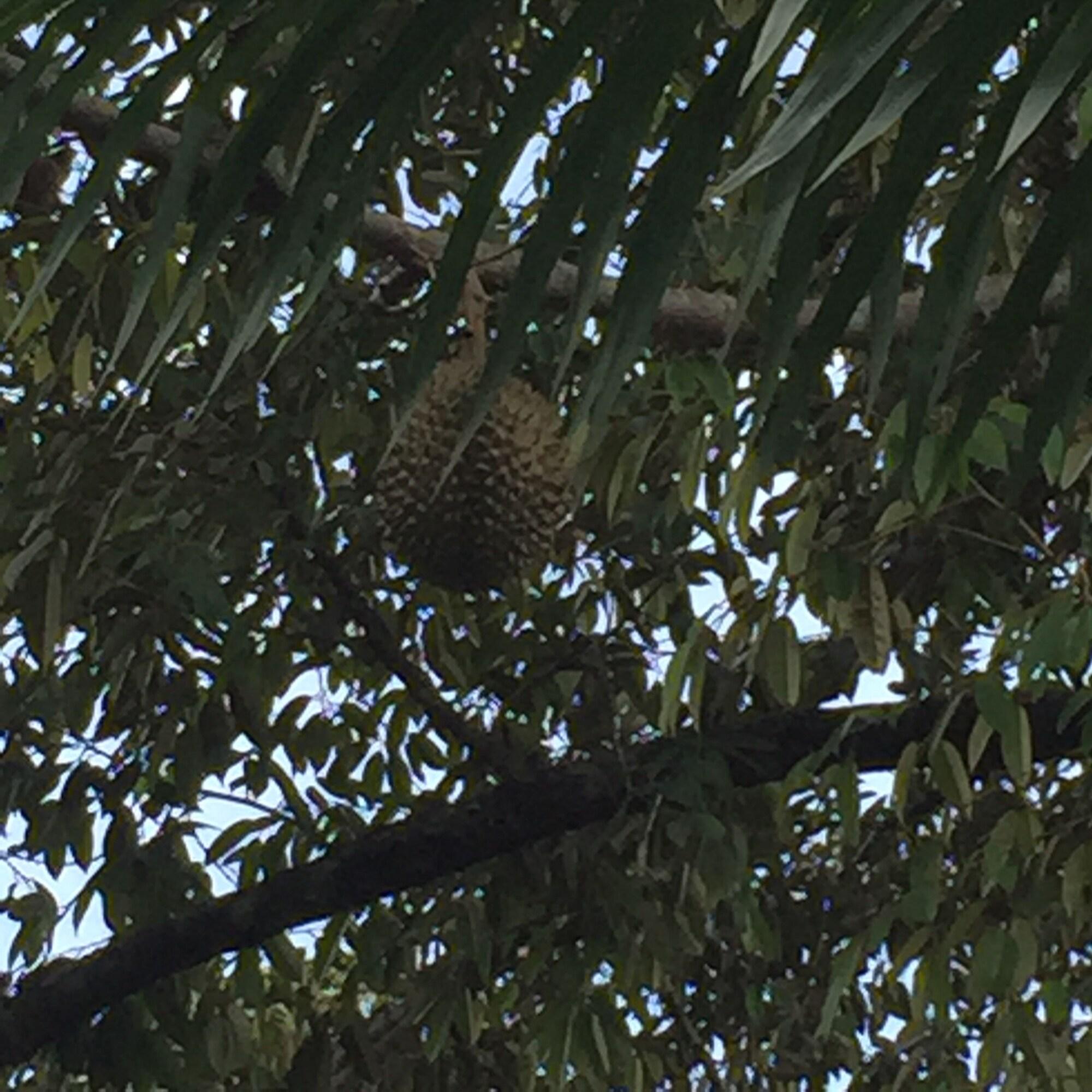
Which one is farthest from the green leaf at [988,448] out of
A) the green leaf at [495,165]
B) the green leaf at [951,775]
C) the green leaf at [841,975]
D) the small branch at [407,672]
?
the green leaf at [495,165]

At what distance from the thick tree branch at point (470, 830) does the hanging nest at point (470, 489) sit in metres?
0.42

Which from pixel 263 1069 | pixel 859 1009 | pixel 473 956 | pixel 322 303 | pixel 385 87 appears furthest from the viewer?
pixel 859 1009

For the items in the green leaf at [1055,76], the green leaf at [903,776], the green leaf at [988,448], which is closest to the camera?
the green leaf at [1055,76]

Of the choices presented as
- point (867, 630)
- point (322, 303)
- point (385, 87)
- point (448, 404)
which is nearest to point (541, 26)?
point (322, 303)

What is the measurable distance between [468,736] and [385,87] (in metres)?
1.53

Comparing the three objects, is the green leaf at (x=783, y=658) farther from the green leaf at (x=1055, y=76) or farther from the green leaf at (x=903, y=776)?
the green leaf at (x=1055, y=76)

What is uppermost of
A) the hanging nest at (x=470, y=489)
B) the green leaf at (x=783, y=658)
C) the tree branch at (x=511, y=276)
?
the tree branch at (x=511, y=276)

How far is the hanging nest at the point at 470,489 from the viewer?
66.9 inches

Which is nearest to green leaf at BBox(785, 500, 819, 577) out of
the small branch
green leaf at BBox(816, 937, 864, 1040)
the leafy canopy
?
the leafy canopy

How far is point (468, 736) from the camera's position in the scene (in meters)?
2.20

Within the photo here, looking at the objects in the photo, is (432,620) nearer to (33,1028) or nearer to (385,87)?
(33,1028)

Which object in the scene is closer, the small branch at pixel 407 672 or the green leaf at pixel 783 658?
the green leaf at pixel 783 658

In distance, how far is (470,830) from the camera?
2.20 m

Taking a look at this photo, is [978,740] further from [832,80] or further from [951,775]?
[832,80]
